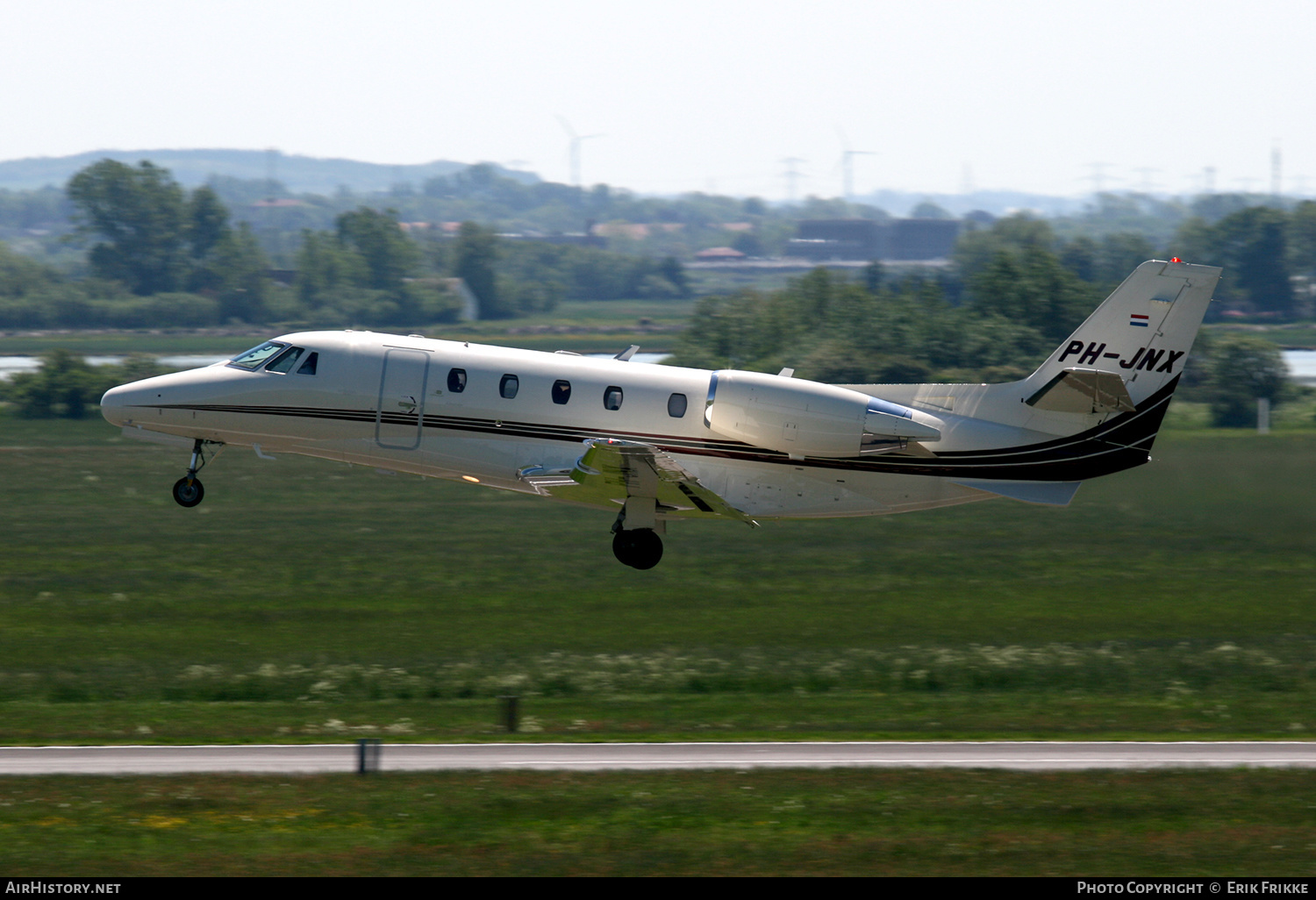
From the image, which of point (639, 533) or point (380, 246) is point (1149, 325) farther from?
point (380, 246)

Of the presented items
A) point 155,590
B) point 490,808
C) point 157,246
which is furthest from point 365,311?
point 490,808

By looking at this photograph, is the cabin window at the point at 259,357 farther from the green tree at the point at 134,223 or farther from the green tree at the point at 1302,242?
the green tree at the point at 1302,242

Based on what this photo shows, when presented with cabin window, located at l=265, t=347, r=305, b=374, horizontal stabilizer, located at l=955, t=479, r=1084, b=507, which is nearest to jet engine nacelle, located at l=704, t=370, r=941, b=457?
horizontal stabilizer, located at l=955, t=479, r=1084, b=507

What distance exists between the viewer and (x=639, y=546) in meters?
25.0

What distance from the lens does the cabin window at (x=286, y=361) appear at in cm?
2502

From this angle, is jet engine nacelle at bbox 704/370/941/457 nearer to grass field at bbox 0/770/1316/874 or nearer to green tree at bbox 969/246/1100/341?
grass field at bbox 0/770/1316/874

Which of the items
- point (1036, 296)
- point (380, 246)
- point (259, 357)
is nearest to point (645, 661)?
point (259, 357)

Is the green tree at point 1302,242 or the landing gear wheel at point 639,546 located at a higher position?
the green tree at point 1302,242

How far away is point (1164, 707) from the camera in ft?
83.8

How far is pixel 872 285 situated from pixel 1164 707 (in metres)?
66.1

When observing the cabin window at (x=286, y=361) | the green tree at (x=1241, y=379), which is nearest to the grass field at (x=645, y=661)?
the cabin window at (x=286, y=361)

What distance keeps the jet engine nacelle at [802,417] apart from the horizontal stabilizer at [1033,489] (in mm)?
1812

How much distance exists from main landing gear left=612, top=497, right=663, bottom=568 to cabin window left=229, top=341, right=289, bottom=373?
22.9ft
